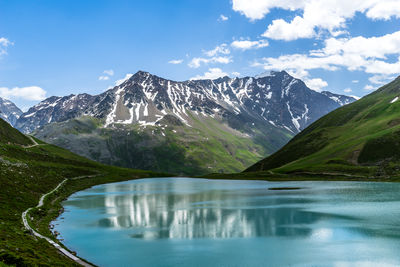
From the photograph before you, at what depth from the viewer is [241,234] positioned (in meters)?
56.0

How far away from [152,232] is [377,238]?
35.5 metres

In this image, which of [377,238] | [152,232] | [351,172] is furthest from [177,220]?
[351,172]

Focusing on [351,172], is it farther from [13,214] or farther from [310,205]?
[13,214]

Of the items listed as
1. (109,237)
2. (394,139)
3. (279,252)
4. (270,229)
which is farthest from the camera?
(394,139)

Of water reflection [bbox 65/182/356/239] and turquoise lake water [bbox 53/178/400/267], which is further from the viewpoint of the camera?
water reflection [bbox 65/182/356/239]

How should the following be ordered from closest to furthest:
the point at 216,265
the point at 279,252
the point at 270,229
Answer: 1. the point at 216,265
2. the point at 279,252
3. the point at 270,229

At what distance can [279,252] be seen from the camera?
43.8 meters

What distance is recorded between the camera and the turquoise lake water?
4147 cm

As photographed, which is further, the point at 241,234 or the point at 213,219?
the point at 213,219

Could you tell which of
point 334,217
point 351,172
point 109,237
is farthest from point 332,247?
point 351,172

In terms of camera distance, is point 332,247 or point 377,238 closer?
point 332,247

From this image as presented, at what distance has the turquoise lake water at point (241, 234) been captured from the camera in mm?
41469

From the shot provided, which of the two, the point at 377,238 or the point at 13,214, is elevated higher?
the point at 13,214

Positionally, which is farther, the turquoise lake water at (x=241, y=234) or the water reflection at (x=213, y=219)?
the water reflection at (x=213, y=219)
